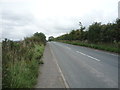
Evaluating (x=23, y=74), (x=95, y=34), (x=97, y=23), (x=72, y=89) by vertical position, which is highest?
(x=97, y=23)

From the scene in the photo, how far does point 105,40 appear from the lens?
31281mm

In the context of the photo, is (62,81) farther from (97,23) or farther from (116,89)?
(97,23)

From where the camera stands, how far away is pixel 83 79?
765 cm

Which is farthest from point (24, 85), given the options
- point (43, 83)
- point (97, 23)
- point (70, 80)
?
point (97, 23)

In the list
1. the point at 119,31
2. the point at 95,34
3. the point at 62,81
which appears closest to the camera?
the point at 62,81

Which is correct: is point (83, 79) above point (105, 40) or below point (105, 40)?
below

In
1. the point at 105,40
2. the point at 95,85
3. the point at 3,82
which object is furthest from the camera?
the point at 105,40

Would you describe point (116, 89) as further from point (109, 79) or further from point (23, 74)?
point (23, 74)

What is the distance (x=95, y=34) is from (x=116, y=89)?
29.9 m

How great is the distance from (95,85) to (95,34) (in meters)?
29.5

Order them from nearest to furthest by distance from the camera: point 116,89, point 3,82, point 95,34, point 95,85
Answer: point 3,82
point 116,89
point 95,85
point 95,34

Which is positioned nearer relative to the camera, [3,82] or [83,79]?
[3,82]

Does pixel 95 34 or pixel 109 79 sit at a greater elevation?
pixel 95 34

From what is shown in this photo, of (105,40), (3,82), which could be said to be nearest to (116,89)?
(3,82)
